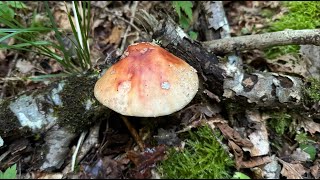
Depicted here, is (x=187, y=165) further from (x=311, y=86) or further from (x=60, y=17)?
(x=60, y=17)

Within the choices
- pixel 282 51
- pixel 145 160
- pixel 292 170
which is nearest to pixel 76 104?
pixel 145 160

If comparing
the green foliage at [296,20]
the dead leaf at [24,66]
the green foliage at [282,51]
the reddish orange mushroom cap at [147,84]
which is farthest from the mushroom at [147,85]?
the dead leaf at [24,66]

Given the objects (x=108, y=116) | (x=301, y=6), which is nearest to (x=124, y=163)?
(x=108, y=116)

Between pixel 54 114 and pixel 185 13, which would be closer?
pixel 54 114

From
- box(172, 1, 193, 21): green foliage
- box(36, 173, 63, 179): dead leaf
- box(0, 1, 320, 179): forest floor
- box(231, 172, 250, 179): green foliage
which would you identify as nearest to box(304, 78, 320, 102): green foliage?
box(0, 1, 320, 179): forest floor

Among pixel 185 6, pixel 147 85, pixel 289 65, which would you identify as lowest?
pixel 289 65

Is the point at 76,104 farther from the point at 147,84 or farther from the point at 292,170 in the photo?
the point at 292,170
